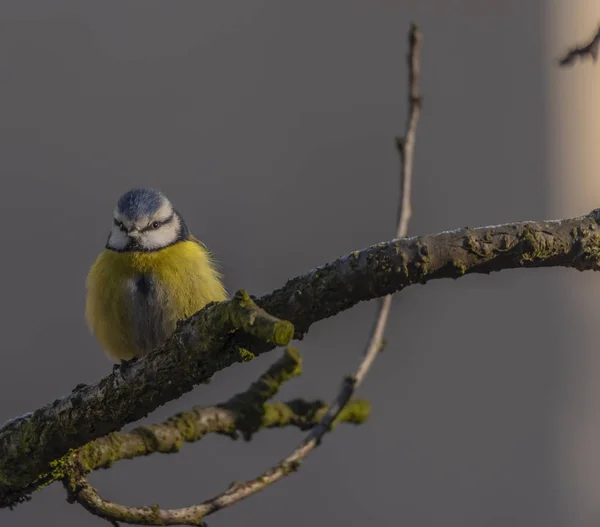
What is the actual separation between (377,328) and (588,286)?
2389 mm

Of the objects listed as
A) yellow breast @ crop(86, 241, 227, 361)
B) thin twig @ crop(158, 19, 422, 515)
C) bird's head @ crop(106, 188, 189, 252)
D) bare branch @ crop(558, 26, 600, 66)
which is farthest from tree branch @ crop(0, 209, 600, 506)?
bird's head @ crop(106, 188, 189, 252)

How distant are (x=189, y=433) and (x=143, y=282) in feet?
1.58

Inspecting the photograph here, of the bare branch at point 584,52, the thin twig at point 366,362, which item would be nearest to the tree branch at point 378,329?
the thin twig at point 366,362

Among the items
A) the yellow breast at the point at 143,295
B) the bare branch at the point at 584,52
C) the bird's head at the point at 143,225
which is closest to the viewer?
the bare branch at the point at 584,52

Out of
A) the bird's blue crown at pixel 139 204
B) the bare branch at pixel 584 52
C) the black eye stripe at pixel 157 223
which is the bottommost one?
the black eye stripe at pixel 157 223

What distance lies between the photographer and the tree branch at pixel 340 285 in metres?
1.05

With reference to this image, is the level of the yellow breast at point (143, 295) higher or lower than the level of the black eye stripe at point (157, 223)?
lower

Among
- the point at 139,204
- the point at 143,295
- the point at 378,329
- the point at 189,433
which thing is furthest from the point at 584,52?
the point at 139,204

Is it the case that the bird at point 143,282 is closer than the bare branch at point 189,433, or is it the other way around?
the bare branch at point 189,433

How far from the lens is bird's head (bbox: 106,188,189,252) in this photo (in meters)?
2.26

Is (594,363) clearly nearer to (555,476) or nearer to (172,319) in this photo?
(555,476)

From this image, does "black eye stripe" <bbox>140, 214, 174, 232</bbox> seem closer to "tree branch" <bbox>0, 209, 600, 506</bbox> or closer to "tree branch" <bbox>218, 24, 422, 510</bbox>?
"tree branch" <bbox>218, 24, 422, 510</bbox>

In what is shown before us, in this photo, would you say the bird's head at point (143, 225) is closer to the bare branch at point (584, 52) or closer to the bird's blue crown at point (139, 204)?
the bird's blue crown at point (139, 204)

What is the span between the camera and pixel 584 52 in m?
0.97
